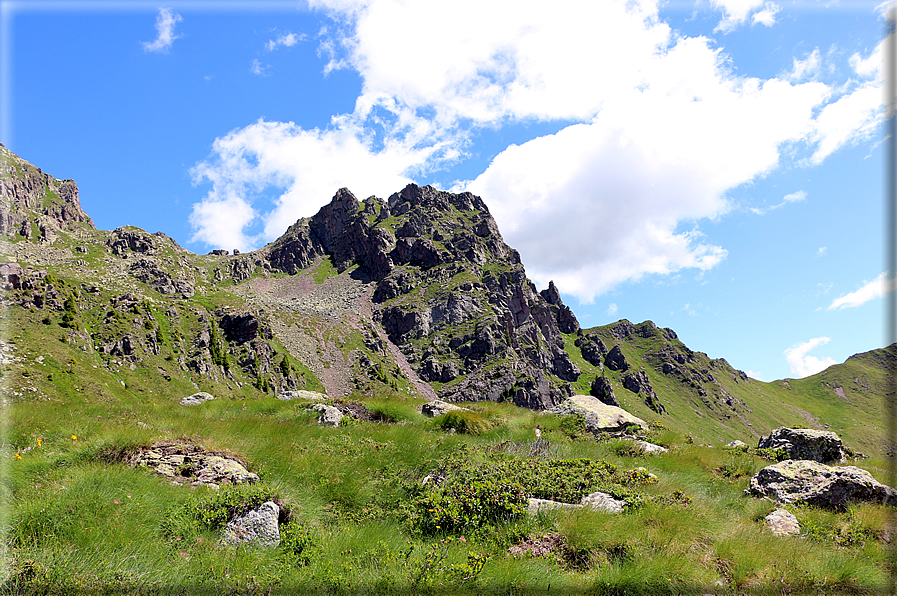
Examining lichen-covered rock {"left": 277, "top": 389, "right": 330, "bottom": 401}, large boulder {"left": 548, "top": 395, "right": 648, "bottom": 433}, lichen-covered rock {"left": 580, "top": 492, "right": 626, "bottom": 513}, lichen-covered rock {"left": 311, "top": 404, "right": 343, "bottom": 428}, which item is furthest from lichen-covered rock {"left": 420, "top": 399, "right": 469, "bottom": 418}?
lichen-covered rock {"left": 580, "top": 492, "right": 626, "bottom": 513}

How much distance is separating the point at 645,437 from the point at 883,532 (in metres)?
9.46

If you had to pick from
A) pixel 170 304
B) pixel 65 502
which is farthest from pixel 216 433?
pixel 170 304

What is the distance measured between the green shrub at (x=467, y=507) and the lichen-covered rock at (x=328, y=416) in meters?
8.17

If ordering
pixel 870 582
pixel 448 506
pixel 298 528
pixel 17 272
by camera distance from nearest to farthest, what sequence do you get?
pixel 870 582 → pixel 298 528 → pixel 448 506 → pixel 17 272

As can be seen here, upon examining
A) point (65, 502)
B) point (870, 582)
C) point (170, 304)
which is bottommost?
point (870, 582)

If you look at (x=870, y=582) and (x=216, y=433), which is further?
(x=216, y=433)

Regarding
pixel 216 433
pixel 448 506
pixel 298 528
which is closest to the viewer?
pixel 298 528

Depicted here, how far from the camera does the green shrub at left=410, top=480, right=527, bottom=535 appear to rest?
27.8 ft

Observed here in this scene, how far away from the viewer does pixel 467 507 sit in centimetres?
889

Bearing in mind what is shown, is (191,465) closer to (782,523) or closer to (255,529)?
(255,529)

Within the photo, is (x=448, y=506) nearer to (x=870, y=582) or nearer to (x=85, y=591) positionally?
(x=85, y=591)

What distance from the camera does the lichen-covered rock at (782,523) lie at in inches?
358

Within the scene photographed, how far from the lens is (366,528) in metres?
8.30

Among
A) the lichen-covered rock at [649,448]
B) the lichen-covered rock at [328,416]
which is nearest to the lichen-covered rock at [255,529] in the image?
the lichen-covered rock at [328,416]
